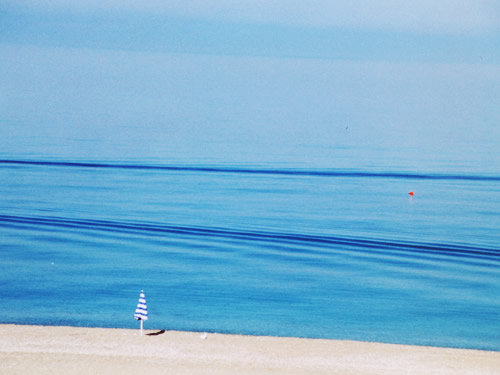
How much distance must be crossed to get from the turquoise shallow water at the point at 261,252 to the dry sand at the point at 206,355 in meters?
1.14

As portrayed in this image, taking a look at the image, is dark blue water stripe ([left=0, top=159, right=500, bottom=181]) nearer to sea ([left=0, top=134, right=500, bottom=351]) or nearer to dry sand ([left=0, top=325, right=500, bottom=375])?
sea ([left=0, top=134, right=500, bottom=351])

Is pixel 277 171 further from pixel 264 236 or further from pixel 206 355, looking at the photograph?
pixel 206 355

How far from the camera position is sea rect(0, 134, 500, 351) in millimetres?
13898

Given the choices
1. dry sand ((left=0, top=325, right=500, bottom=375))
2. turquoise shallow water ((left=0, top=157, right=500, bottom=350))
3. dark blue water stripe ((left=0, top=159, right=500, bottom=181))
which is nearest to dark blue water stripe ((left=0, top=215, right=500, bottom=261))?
turquoise shallow water ((left=0, top=157, right=500, bottom=350))

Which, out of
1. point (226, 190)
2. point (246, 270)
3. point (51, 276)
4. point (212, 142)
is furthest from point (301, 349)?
point (212, 142)

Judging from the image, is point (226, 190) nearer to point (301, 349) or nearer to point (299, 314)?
point (299, 314)

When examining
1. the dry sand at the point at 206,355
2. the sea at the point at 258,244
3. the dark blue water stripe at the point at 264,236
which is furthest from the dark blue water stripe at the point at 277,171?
the dry sand at the point at 206,355

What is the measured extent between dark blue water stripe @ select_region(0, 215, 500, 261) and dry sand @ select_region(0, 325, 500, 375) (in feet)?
23.2

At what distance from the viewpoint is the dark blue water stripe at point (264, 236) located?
61.2 ft

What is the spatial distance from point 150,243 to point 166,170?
35.8 feet

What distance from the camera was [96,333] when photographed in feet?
39.0

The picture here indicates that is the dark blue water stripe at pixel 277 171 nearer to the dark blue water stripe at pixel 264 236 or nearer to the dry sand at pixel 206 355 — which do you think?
the dark blue water stripe at pixel 264 236

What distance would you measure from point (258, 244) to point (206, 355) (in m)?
8.66

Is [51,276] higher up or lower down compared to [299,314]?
higher up
